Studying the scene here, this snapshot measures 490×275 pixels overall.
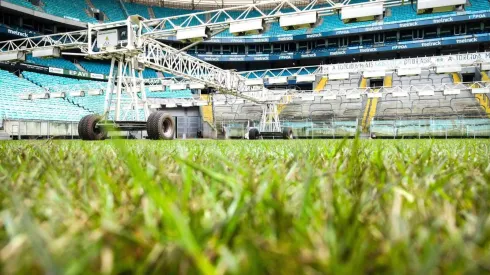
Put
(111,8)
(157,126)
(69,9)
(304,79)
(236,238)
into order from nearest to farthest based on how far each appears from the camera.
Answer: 1. (236,238)
2. (157,126)
3. (304,79)
4. (69,9)
5. (111,8)

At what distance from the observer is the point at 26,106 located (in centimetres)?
2223

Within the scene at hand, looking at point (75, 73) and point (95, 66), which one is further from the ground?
point (95, 66)

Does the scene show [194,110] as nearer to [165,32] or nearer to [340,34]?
[340,34]

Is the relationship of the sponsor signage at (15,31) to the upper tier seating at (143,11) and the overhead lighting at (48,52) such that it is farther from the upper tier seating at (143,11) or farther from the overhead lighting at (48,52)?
the overhead lighting at (48,52)

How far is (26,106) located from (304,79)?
650 inches

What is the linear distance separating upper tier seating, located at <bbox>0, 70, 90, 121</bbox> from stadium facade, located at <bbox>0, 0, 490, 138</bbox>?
0.07 m

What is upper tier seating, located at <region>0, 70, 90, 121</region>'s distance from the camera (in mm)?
20784

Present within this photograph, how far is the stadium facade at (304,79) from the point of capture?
20422mm

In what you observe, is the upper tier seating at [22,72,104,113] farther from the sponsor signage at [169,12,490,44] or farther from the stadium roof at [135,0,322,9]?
→ the stadium roof at [135,0,322,9]

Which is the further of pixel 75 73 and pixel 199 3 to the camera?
pixel 199 3

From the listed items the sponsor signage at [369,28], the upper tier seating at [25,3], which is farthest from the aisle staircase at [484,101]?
the upper tier seating at [25,3]

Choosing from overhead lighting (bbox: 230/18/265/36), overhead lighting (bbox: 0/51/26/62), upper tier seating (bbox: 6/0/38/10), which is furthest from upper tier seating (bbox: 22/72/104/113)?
overhead lighting (bbox: 230/18/265/36)

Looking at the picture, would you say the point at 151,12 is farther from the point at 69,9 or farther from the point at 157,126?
the point at 157,126

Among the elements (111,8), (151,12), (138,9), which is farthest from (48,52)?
(151,12)
